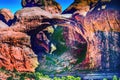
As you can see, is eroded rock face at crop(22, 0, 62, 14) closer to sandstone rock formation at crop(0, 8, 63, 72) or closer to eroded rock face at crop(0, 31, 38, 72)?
sandstone rock formation at crop(0, 8, 63, 72)

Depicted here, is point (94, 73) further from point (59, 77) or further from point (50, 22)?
point (50, 22)

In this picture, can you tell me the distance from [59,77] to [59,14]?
975 mm

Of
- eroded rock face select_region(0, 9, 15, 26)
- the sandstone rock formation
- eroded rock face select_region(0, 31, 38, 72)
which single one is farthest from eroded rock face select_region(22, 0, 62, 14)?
eroded rock face select_region(0, 31, 38, 72)

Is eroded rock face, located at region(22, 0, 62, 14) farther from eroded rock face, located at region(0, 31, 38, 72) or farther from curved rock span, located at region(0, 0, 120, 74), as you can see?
eroded rock face, located at region(0, 31, 38, 72)

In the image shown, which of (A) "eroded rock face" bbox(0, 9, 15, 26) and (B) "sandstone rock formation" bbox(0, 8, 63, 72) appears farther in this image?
(A) "eroded rock face" bbox(0, 9, 15, 26)

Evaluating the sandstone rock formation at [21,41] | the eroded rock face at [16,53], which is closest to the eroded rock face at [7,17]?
the sandstone rock formation at [21,41]

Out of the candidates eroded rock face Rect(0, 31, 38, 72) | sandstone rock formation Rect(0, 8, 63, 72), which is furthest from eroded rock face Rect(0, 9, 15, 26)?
eroded rock face Rect(0, 31, 38, 72)

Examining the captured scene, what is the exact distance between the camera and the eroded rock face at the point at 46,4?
5.92 meters

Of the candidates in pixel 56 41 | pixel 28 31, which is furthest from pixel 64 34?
pixel 28 31

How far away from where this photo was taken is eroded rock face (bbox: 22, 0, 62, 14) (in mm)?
5918

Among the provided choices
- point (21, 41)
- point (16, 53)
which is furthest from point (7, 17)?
point (16, 53)

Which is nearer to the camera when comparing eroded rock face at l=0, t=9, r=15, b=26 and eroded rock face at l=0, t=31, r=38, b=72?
eroded rock face at l=0, t=31, r=38, b=72

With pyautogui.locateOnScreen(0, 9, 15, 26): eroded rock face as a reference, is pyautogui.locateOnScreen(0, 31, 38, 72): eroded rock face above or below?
below

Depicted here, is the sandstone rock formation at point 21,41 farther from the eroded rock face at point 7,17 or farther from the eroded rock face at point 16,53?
the eroded rock face at point 7,17
